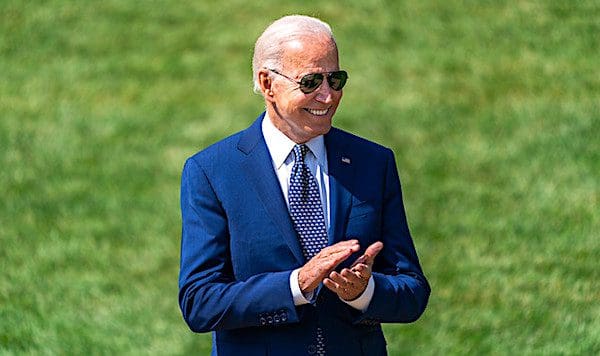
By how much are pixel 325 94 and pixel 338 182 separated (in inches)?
14.7

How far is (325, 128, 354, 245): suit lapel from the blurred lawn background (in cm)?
510

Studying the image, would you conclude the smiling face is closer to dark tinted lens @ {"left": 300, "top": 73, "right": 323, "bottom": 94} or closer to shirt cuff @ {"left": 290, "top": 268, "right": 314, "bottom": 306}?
dark tinted lens @ {"left": 300, "top": 73, "right": 323, "bottom": 94}

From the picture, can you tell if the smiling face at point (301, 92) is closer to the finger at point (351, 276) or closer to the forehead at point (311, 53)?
the forehead at point (311, 53)

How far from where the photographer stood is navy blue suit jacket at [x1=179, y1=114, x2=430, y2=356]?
18.0 ft

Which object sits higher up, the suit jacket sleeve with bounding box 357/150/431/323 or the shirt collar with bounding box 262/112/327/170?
the shirt collar with bounding box 262/112/327/170

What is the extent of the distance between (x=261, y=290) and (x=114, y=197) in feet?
26.3

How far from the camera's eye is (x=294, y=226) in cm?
557

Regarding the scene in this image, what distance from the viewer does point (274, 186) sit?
561 centimetres

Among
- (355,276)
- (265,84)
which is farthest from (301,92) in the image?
(355,276)

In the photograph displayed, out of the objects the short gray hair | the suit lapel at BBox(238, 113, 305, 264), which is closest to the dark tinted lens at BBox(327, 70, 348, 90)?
the short gray hair

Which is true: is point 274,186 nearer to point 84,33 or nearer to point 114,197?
point 114,197

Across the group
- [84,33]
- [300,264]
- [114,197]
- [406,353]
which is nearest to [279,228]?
[300,264]

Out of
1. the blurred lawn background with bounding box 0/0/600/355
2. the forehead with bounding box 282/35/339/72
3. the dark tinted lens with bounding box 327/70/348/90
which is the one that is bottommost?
the blurred lawn background with bounding box 0/0/600/355

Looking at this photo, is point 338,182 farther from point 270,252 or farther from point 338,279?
point 338,279
